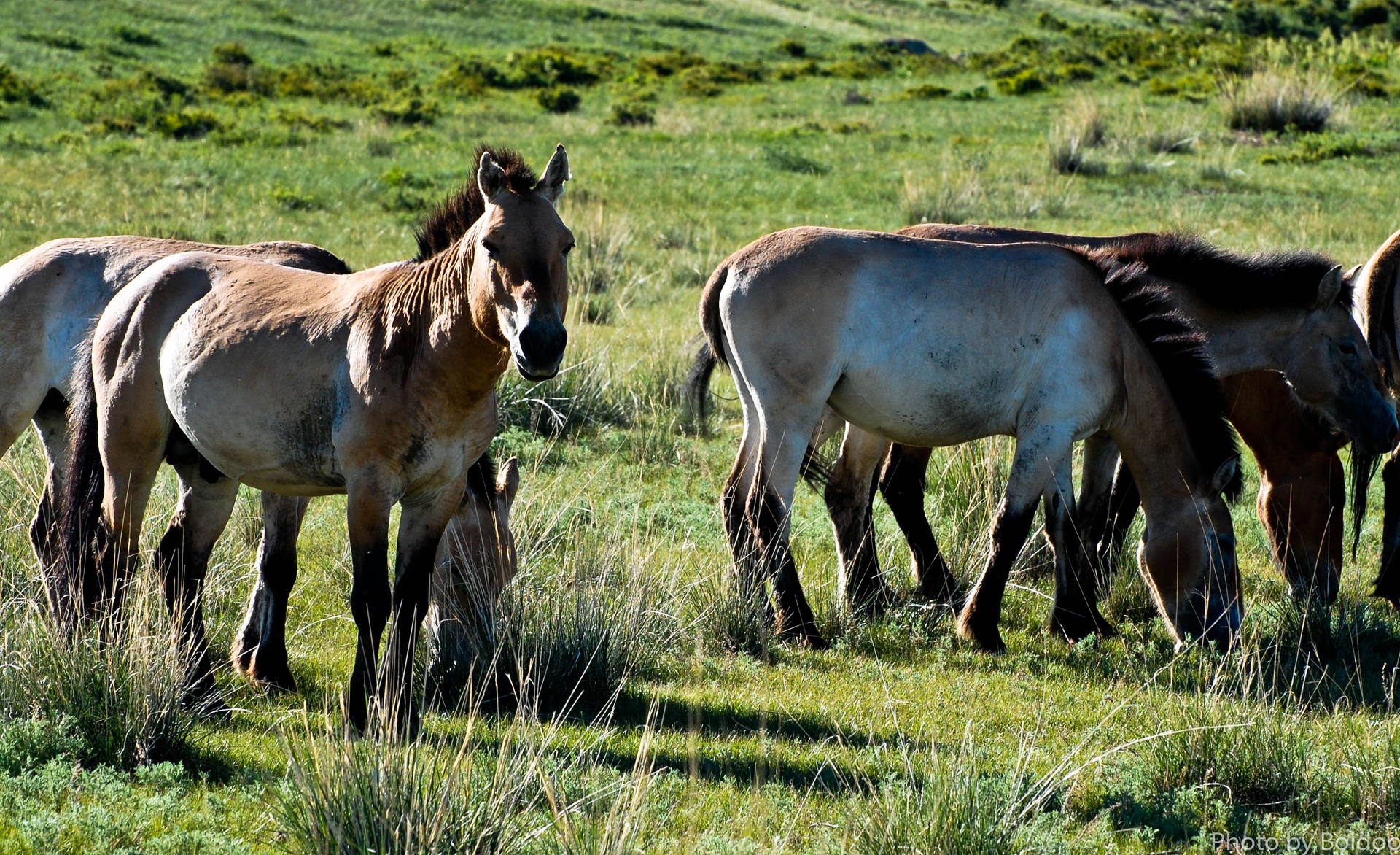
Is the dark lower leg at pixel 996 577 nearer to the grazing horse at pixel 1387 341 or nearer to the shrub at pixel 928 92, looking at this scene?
the grazing horse at pixel 1387 341

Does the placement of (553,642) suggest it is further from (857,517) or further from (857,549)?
(857,517)

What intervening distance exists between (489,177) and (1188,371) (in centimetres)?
373

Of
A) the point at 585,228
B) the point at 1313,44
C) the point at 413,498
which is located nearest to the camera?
the point at 413,498

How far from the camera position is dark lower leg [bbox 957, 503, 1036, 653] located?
21.7 ft

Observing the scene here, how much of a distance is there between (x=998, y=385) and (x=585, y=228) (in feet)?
30.4

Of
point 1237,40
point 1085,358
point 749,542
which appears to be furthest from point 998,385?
point 1237,40

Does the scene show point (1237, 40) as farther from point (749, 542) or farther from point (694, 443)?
point (749, 542)

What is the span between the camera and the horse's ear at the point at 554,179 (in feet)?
15.7

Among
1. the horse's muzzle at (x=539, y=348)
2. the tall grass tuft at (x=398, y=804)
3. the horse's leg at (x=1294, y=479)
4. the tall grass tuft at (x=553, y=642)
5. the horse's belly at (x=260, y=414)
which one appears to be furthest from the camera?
the horse's leg at (x=1294, y=479)

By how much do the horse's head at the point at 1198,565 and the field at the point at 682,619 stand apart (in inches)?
7.8

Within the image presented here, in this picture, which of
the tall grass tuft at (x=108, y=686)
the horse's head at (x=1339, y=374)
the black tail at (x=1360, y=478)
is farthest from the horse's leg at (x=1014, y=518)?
the tall grass tuft at (x=108, y=686)

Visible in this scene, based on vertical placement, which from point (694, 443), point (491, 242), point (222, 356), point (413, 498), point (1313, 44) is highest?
point (1313, 44)

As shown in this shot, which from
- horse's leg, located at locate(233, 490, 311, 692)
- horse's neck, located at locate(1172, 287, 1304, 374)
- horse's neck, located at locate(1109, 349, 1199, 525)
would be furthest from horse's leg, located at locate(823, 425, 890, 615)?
horse's leg, located at locate(233, 490, 311, 692)

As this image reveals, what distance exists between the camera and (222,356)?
515 centimetres
